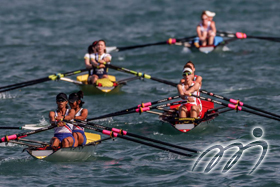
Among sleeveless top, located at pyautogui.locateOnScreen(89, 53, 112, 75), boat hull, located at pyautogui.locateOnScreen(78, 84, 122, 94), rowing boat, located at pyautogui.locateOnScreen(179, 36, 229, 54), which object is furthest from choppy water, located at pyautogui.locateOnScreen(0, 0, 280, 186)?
sleeveless top, located at pyautogui.locateOnScreen(89, 53, 112, 75)

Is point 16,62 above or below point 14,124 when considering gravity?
above

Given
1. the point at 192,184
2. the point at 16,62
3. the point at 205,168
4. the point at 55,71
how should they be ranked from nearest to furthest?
the point at 192,184, the point at 205,168, the point at 55,71, the point at 16,62

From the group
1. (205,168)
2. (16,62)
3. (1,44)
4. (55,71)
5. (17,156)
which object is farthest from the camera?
(1,44)

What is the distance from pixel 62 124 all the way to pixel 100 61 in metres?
7.08

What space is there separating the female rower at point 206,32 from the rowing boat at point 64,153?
13.3 meters

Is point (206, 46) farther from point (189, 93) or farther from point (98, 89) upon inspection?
point (189, 93)

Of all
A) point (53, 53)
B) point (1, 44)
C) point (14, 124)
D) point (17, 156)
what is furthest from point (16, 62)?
point (17, 156)

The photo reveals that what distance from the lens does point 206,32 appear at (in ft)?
91.5

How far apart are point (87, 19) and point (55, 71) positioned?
1209 centimetres

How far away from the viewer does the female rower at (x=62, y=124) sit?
1488 cm

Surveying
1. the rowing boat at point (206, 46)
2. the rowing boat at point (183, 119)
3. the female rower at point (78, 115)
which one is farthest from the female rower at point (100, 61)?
the rowing boat at point (206, 46)

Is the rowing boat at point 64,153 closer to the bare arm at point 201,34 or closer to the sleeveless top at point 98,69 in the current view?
the sleeveless top at point 98,69

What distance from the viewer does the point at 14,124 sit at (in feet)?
62.4

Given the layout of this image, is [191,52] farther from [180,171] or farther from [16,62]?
[180,171]
